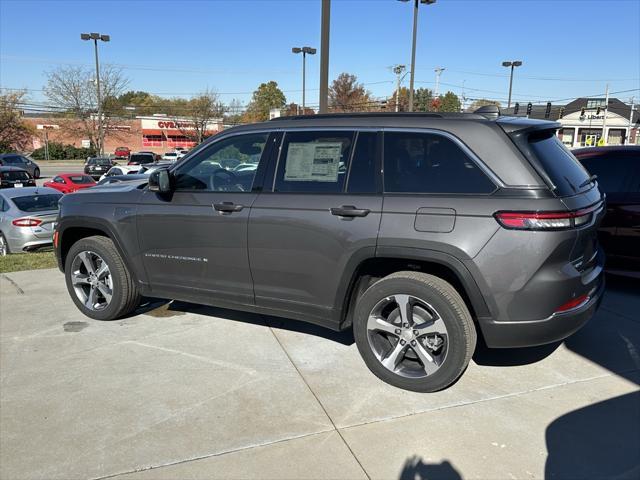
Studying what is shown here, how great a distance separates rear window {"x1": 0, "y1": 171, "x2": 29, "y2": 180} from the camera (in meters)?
25.0

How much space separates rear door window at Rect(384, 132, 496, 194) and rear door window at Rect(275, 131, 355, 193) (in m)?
0.34

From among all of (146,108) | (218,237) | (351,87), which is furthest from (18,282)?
(146,108)

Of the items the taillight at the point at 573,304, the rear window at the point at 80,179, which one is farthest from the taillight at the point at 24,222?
the rear window at the point at 80,179

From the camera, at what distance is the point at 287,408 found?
327 cm

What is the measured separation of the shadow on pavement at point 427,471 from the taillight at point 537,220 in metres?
1.43

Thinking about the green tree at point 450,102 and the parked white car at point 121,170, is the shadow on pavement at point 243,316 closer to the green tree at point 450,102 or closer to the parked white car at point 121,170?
the parked white car at point 121,170

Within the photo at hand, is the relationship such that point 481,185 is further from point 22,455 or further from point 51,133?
point 51,133

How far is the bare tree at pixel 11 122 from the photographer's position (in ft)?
175

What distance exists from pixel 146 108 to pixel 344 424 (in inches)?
3402

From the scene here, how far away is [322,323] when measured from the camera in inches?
148

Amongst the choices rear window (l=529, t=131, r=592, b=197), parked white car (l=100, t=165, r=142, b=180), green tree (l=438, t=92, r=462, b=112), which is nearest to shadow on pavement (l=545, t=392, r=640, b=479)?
rear window (l=529, t=131, r=592, b=197)

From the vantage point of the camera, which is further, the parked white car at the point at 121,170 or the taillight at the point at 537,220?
the parked white car at the point at 121,170

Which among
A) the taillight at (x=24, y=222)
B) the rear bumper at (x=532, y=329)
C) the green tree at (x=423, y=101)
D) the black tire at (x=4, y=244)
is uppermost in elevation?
the green tree at (x=423, y=101)

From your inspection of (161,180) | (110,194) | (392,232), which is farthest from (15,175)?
(392,232)
